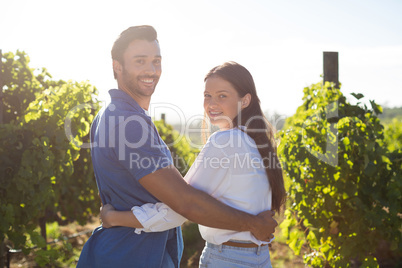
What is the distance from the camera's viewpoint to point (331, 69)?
15.4 feet

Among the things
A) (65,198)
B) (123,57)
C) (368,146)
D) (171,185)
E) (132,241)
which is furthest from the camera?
(65,198)

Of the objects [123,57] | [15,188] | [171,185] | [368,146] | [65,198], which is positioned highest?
[123,57]

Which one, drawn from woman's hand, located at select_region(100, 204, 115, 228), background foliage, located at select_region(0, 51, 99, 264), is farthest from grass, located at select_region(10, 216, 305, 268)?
woman's hand, located at select_region(100, 204, 115, 228)

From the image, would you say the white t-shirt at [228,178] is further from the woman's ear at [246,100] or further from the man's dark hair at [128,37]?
the man's dark hair at [128,37]

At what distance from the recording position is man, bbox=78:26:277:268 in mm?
1759

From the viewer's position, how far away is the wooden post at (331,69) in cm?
470

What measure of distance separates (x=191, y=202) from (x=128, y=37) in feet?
3.11

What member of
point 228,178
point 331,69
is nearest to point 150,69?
point 228,178

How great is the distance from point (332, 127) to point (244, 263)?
2360 mm

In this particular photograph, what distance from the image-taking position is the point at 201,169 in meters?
1.99

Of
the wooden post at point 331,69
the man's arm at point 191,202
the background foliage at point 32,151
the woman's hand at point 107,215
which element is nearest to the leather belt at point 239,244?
the man's arm at point 191,202

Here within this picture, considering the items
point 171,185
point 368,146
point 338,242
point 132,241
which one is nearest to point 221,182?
point 171,185

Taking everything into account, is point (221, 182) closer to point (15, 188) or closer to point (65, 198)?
point (15, 188)

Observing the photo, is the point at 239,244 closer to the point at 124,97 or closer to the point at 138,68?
the point at 124,97
